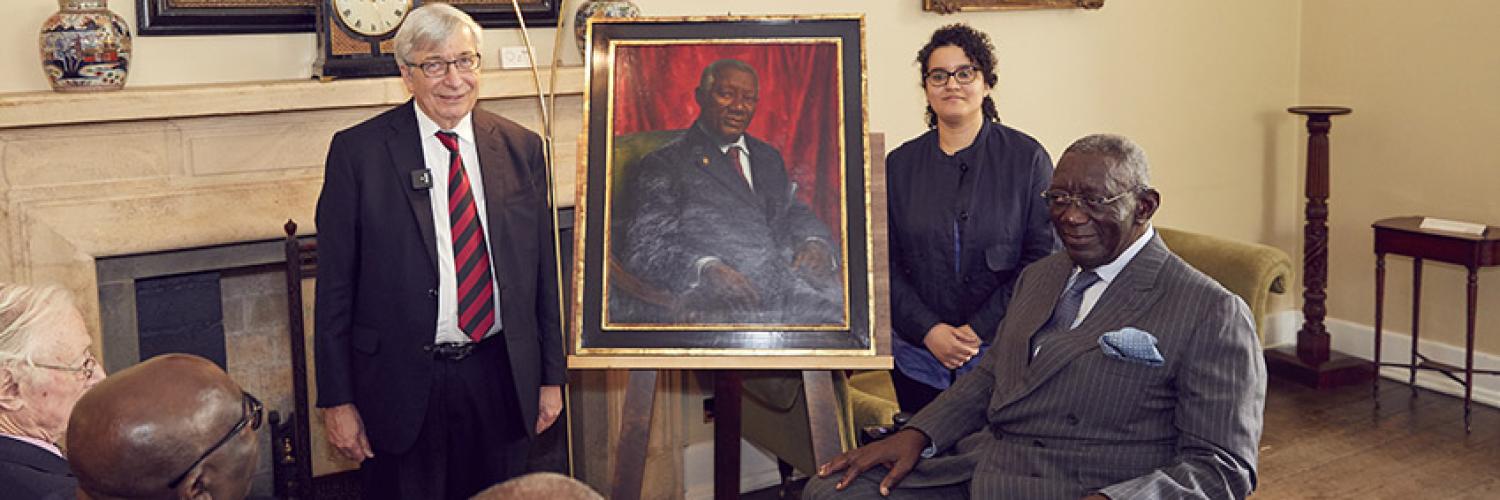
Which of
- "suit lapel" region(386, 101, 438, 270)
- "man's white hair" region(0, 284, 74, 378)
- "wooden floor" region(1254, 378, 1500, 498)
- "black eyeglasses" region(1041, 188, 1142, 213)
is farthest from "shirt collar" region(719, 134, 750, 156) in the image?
"wooden floor" region(1254, 378, 1500, 498)

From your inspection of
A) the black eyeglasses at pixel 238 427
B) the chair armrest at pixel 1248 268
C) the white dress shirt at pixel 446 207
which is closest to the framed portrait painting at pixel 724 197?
the white dress shirt at pixel 446 207

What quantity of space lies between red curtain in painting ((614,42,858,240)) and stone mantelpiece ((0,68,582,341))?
0.74 m

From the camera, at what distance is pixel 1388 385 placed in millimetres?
5594

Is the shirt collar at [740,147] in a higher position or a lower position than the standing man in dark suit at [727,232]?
higher

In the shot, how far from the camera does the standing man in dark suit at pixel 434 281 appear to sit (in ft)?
10.1

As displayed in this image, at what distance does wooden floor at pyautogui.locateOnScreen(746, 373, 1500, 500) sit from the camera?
14.8 ft

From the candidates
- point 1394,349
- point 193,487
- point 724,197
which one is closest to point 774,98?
point 724,197

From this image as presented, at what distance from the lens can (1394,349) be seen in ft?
18.8

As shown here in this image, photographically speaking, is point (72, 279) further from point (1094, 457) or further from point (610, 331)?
point (1094, 457)

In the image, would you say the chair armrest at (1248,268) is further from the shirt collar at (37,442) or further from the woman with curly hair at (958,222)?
the shirt collar at (37,442)

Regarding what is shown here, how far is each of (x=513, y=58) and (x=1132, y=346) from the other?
2063mm

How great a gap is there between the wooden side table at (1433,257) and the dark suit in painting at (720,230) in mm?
2870

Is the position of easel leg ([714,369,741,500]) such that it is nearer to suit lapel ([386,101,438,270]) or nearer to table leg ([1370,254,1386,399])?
suit lapel ([386,101,438,270])

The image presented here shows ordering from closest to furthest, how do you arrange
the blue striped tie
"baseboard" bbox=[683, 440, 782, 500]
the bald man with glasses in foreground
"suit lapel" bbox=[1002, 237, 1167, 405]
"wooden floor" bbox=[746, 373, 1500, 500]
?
the bald man with glasses in foreground, "suit lapel" bbox=[1002, 237, 1167, 405], the blue striped tie, "wooden floor" bbox=[746, 373, 1500, 500], "baseboard" bbox=[683, 440, 782, 500]
